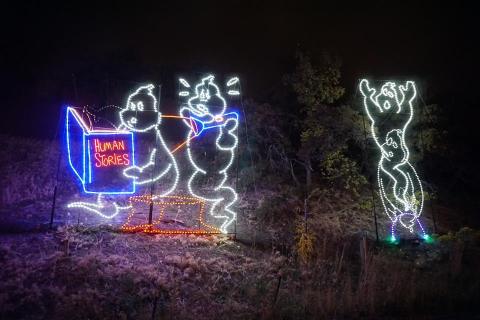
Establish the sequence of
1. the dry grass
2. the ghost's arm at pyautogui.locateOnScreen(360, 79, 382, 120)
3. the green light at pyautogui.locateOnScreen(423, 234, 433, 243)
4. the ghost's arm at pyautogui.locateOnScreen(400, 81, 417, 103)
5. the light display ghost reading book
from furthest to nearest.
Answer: the ghost's arm at pyautogui.locateOnScreen(400, 81, 417, 103)
the ghost's arm at pyautogui.locateOnScreen(360, 79, 382, 120)
the green light at pyautogui.locateOnScreen(423, 234, 433, 243)
the light display ghost reading book
the dry grass

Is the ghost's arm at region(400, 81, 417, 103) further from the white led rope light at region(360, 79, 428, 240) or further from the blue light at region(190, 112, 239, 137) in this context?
the blue light at region(190, 112, 239, 137)

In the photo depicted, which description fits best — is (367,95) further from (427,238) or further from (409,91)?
(427,238)

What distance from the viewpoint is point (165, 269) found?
1076 cm

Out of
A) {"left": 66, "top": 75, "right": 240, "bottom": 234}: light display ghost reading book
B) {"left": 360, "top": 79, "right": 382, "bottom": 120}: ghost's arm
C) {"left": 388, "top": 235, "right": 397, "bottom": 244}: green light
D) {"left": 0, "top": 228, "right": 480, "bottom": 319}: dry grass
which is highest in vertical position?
{"left": 360, "top": 79, "right": 382, "bottom": 120}: ghost's arm

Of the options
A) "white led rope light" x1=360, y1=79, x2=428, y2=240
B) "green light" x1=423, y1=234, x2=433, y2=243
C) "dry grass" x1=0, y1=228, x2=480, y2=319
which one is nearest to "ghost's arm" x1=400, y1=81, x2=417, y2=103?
"white led rope light" x1=360, y1=79, x2=428, y2=240

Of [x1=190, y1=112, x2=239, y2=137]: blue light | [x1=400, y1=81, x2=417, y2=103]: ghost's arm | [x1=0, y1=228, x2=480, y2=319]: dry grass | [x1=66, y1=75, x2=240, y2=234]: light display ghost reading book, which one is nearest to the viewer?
[x1=0, y1=228, x2=480, y2=319]: dry grass

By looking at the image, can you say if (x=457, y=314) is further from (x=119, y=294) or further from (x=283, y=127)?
(x=283, y=127)

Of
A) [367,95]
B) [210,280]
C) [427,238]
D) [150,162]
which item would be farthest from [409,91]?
[210,280]

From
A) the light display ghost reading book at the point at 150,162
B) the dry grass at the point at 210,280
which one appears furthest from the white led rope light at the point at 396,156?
the light display ghost reading book at the point at 150,162

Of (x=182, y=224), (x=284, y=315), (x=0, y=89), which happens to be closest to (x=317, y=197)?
(x=182, y=224)

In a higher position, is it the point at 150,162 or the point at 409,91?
the point at 409,91

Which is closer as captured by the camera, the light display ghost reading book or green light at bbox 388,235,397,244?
the light display ghost reading book

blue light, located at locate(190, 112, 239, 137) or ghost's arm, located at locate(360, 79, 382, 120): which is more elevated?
ghost's arm, located at locate(360, 79, 382, 120)

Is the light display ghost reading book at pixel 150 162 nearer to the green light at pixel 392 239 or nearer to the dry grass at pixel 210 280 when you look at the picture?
the dry grass at pixel 210 280
